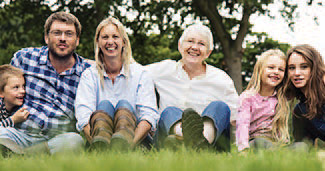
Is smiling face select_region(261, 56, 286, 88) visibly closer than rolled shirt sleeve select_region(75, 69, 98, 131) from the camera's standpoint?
No

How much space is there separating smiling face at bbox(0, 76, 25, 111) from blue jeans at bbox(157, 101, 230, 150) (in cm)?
155

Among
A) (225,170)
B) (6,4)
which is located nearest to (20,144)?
(225,170)

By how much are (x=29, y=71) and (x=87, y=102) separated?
0.86 meters

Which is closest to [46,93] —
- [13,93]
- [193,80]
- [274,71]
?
[13,93]

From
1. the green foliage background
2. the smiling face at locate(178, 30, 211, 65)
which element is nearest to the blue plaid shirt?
the smiling face at locate(178, 30, 211, 65)

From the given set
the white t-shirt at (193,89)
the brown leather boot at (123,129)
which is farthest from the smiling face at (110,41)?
the brown leather boot at (123,129)

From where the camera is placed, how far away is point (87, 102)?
12.2 ft

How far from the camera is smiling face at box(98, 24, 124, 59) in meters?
3.94

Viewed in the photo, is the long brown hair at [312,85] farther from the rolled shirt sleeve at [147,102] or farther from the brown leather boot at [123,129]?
the brown leather boot at [123,129]

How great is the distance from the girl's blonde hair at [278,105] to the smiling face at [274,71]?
1.9 inches

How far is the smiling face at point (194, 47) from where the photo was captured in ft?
13.7

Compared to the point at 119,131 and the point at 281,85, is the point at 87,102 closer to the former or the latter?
the point at 119,131

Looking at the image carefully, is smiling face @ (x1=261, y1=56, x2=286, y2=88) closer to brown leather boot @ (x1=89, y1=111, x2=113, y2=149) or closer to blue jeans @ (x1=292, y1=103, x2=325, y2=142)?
blue jeans @ (x1=292, y1=103, x2=325, y2=142)

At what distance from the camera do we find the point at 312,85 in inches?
159
